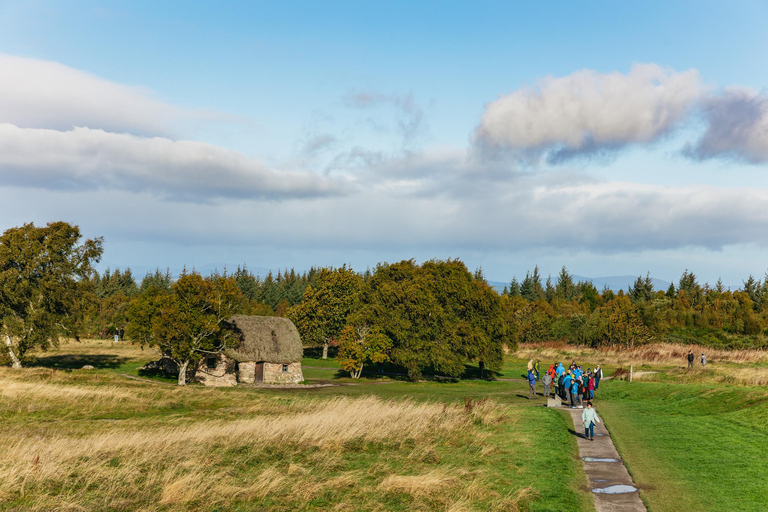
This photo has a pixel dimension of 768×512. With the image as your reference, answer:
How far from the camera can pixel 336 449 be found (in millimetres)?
18484

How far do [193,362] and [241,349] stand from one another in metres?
5.29

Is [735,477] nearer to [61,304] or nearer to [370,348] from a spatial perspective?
[370,348]

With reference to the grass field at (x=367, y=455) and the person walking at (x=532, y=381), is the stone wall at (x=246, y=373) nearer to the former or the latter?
the grass field at (x=367, y=455)

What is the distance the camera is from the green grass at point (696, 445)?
1493 cm

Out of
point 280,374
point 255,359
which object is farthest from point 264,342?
point 280,374

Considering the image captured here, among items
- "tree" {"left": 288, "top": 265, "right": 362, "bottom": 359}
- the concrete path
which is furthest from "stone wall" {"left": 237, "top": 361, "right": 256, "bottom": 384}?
the concrete path

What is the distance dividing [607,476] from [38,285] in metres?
56.4

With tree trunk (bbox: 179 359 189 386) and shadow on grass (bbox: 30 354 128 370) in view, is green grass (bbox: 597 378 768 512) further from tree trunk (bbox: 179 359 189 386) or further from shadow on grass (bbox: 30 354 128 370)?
shadow on grass (bbox: 30 354 128 370)

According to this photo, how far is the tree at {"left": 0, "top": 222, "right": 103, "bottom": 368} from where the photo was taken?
5366 centimetres

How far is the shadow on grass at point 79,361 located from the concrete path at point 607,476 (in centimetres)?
5484

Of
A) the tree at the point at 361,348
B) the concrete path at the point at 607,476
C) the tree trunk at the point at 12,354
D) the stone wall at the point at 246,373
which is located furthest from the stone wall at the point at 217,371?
the concrete path at the point at 607,476

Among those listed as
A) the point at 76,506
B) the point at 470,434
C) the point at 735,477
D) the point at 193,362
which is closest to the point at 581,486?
the point at 735,477

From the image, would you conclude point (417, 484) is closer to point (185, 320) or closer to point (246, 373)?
point (185, 320)

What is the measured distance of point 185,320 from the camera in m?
50.2
